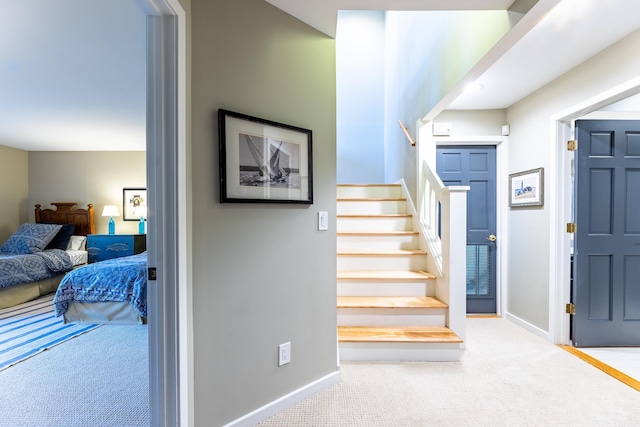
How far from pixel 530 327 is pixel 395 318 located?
160 centimetres

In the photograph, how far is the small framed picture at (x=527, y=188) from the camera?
2.88 meters

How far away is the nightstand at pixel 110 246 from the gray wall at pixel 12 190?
60.4 inches

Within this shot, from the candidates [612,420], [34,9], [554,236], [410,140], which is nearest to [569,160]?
[554,236]

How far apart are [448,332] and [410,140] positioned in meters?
2.01

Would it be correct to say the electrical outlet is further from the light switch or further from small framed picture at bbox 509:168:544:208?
small framed picture at bbox 509:168:544:208

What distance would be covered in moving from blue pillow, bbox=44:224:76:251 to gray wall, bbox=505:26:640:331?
6.43 m

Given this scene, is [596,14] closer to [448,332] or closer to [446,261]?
[446,261]

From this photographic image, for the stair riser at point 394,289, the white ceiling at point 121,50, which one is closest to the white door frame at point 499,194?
the white ceiling at point 121,50

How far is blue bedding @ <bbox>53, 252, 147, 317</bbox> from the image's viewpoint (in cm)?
295

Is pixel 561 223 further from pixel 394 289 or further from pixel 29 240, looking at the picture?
pixel 29 240

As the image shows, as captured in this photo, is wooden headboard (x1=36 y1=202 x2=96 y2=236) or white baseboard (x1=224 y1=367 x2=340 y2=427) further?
wooden headboard (x1=36 y1=202 x2=96 y2=236)

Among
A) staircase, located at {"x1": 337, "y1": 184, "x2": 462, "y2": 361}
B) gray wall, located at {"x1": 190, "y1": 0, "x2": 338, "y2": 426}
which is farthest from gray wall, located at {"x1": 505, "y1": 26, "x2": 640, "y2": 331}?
gray wall, located at {"x1": 190, "y1": 0, "x2": 338, "y2": 426}

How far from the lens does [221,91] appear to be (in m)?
1.50

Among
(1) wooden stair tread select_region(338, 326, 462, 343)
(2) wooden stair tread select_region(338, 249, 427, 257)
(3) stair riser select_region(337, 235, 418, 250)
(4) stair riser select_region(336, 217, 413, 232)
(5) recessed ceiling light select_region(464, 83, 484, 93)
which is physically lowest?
(1) wooden stair tread select_region(338, 326, 462, 343)
